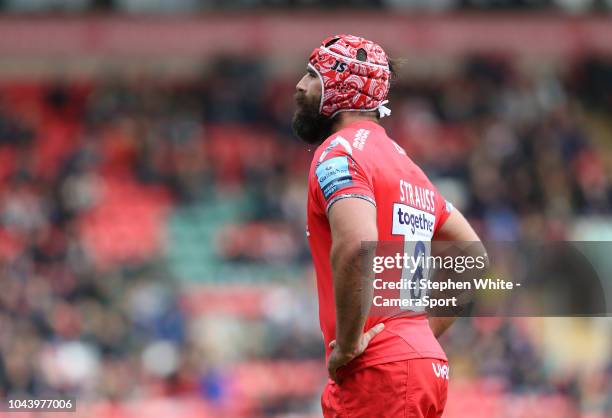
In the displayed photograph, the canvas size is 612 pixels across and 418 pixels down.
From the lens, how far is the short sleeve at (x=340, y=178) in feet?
12.0

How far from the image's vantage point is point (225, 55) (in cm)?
1861

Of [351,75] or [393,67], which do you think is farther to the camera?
[393,67]

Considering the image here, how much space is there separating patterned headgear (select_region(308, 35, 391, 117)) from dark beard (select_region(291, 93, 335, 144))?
0.09ft

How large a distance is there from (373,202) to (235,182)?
13.7m

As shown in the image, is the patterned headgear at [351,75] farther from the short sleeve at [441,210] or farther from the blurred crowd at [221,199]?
the blurred crowd at [221,199]

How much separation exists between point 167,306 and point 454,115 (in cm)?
661

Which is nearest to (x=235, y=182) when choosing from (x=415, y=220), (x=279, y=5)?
(x=279, y=5)

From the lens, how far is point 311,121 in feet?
13.5

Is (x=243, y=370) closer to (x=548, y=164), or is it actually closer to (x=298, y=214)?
(x=298, y=214)

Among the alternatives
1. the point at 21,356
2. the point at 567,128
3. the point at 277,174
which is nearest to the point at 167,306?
the point at 21,356

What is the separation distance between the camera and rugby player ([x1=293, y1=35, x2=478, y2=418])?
3.62m

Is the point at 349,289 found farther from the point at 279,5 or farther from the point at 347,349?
the point at 279,5

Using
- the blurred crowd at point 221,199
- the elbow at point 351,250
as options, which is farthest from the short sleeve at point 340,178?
the blurred crowd at point 221,199

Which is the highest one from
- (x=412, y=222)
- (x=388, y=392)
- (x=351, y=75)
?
(x=351, y=75)
